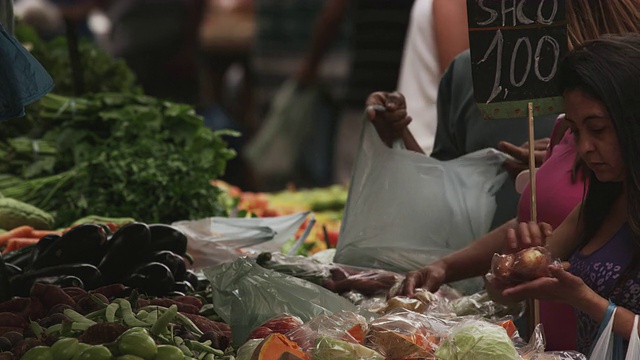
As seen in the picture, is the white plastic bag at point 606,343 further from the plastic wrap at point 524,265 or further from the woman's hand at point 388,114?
the woman's hand at point 388,114

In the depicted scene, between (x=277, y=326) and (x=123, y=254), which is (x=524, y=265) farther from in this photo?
(x=123, y=254)

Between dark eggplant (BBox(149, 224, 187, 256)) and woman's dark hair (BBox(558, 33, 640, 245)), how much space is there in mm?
1465

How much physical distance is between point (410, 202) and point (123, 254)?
1.14 meters

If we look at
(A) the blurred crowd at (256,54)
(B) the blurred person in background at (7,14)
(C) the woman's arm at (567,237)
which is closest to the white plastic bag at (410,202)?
(C) the woman's arm at (567,237)

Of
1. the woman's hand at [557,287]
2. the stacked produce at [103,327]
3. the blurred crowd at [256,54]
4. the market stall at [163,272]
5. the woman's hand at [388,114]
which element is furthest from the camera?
the blurred crowd at [256,54]

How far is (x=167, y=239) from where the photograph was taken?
3580 millimetres

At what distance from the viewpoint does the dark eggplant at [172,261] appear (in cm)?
339

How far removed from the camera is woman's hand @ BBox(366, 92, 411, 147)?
12.6 feet

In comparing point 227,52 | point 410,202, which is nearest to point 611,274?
point 410,202

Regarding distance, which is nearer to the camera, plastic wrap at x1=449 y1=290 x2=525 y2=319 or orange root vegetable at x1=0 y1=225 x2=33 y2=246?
plastic wrap at x1=449 y1=290 x2=525 y2=319

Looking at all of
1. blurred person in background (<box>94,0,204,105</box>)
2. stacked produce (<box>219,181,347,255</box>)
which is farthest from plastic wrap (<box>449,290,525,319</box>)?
blurred person in background (<box>94,0,204,105</box>)

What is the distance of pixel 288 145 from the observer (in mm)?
10227

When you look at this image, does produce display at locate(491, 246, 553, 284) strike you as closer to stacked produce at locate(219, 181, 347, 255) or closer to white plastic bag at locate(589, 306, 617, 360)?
white plastic bag at locate(589, 306, 617, 360)

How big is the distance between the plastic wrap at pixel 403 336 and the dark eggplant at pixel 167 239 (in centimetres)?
116
